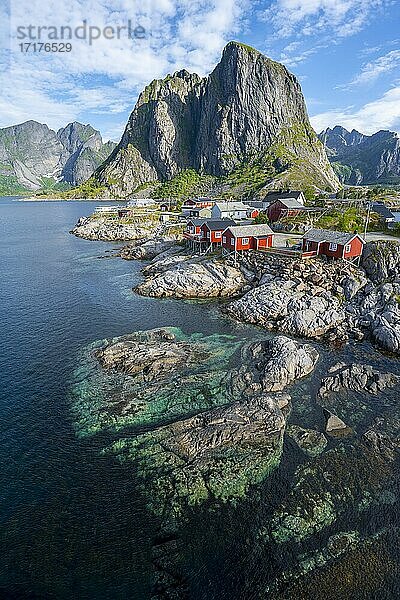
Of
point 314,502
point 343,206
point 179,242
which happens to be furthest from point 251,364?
A: point 343,206

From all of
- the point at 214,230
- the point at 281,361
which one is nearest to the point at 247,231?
the point at 214,230

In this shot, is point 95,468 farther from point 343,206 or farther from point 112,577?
point 343,206

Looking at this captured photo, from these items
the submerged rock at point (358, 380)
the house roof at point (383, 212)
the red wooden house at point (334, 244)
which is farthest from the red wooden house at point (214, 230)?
the submerged rock at point (358, 380)

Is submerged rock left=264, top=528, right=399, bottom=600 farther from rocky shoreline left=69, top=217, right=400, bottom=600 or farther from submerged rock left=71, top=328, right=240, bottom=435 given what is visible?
submerged rock left=71, top=328, right=240, bottom=435

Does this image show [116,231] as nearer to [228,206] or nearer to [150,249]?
[150,249]

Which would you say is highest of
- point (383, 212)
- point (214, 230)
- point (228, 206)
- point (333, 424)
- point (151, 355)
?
point (228, 206)

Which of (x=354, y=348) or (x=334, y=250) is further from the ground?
(x=334, y=250)

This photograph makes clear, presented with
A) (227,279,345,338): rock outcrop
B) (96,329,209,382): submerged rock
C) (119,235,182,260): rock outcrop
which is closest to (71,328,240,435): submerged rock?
(96,329,209,382): submerged rock
